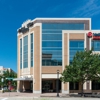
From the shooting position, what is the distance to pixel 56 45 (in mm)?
55531

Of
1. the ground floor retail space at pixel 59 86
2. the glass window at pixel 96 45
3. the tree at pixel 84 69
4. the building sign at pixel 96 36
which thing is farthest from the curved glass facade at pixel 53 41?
the tree at pixel 84 69

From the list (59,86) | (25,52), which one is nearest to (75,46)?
(59,86)

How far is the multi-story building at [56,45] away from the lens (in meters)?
54.9

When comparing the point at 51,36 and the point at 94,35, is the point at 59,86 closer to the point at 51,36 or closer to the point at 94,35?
the point at 51,36

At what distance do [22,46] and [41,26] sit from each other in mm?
8794

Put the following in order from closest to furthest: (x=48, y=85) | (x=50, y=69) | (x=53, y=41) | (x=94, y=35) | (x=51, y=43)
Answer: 1. (x=50, y=69)
2. (x=94, y=35)
3. (x=51, y=43)
4. (x=53, y=41)
5. (x=48, y=85)

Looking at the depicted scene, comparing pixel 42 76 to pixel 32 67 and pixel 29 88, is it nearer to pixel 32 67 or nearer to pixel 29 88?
pixel 32 67

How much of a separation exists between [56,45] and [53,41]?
3.94ft

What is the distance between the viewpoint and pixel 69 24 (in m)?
56.4

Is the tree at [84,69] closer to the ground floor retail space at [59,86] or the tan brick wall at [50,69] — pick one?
the ground floor retail space at [59,86]

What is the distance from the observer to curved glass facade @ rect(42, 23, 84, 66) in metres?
55.2

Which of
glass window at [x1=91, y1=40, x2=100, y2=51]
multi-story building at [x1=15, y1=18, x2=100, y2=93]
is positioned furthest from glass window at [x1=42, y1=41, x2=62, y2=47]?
glass window at [x1=91, y1=40, x2=100, y2=51]

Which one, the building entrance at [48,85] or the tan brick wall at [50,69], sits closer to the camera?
the tan brick wall at [50,69]

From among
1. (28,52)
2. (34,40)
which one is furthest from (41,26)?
(28,52)
